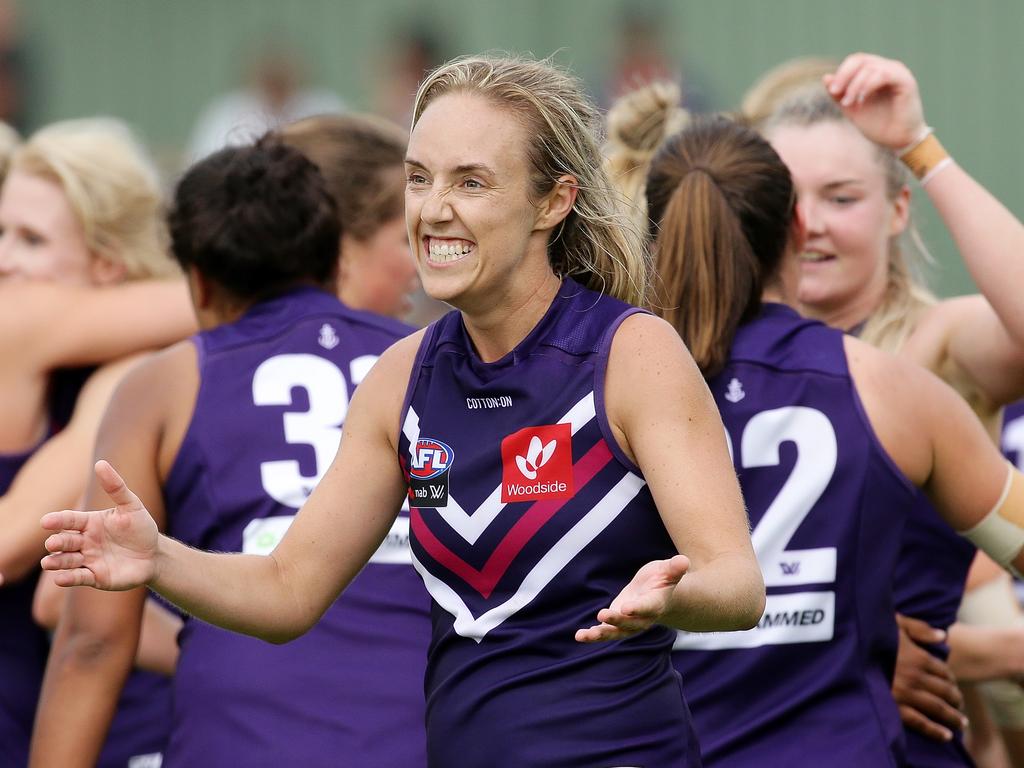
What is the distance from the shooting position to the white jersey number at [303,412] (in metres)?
3.38

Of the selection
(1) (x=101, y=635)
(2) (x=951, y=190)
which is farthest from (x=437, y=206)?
(2) (x=951, y=190)

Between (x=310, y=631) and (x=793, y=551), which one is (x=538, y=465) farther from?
(x=310, y=631)

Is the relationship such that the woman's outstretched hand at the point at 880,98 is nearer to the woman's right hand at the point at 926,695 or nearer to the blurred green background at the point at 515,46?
the woman's right hand at the point at 926,695

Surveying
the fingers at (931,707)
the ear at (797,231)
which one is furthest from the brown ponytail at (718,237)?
the fingers at (931,707)

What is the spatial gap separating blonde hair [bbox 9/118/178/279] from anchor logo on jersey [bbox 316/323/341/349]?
3.75 ft

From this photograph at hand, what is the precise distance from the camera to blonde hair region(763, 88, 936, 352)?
13.3 feet

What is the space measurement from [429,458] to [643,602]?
61 cm

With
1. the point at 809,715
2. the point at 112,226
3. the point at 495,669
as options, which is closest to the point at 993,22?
the point at 112,226

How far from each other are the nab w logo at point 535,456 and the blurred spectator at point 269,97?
25.0 feet

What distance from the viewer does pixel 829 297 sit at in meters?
4.23

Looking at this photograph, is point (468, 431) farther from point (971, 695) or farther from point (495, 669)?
point (971, 695)

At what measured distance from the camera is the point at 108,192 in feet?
15.1

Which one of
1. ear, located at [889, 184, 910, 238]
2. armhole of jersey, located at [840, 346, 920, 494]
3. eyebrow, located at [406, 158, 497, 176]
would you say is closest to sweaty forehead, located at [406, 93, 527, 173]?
eyebrow, located at [406, 158, 497, 176]

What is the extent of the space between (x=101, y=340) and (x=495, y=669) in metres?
1.99
